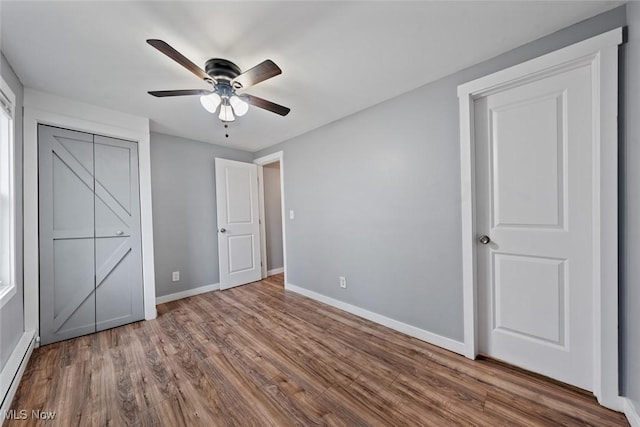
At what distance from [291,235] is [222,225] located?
1074 millimetres

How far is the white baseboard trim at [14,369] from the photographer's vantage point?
1.39 m

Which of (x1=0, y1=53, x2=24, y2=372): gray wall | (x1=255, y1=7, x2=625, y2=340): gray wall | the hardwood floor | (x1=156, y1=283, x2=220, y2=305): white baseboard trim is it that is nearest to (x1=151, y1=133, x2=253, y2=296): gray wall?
(x1=156, y1=283, x2=220, y2=305): white baseboard trim

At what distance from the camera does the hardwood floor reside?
4.35ft

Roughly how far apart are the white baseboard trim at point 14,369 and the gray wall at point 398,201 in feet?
8.26

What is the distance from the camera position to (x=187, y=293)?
3330 millimetres

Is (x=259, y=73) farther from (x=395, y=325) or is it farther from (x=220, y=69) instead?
(x=395, y=325)

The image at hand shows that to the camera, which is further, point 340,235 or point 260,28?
point 340,235

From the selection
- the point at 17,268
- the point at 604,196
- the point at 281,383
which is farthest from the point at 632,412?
the point at 17,268

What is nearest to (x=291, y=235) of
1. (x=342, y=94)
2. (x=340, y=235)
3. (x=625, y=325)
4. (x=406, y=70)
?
(x=340, y=235)

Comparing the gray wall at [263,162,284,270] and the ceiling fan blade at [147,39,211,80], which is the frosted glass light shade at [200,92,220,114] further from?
the gray wall at [263,162,284,270]

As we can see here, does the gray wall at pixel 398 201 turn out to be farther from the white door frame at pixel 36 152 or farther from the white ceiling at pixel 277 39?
the white door frame at pixel 36 152

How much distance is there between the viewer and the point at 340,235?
281 centimetres

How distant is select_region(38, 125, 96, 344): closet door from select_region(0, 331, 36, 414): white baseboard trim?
0.68 feet

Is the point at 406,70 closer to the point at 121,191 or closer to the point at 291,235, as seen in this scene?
the point at 291,235
